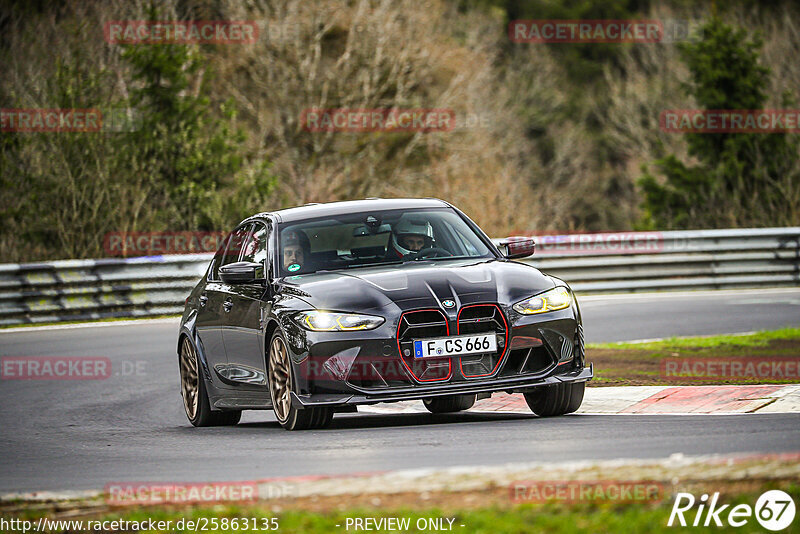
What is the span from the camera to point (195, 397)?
11.5 meters

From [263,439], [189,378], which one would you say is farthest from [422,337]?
[189,378]

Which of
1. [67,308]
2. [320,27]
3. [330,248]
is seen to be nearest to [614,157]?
[320,27]

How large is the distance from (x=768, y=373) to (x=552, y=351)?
4147mm

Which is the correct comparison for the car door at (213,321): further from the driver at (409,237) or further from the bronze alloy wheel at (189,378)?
the driver at (409,237)

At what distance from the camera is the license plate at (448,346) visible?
8914 millimetres

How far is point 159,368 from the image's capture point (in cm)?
1602

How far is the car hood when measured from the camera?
29.6ft

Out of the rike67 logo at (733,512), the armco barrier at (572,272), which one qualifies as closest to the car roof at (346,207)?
the rike67 logo at (733,512)

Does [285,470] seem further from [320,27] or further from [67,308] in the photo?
[320,27]

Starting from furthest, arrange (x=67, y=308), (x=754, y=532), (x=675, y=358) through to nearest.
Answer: (x=67, y=308) → (x=675, y=358) → (x=754, y=532)

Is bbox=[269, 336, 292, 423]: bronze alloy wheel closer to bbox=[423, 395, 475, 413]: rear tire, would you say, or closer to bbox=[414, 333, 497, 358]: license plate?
bbox=[414, 333, 497, 358]: license plate

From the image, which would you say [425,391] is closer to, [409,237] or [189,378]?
[409,237]

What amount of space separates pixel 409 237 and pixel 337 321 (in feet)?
5.10

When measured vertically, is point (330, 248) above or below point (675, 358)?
above
